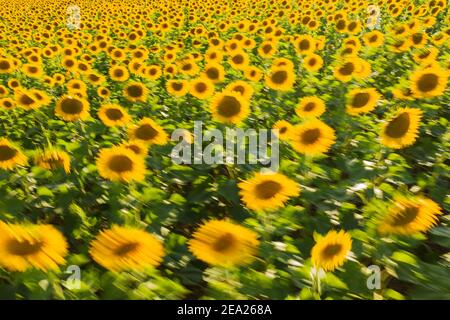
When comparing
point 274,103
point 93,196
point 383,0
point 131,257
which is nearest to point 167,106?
point 274,103

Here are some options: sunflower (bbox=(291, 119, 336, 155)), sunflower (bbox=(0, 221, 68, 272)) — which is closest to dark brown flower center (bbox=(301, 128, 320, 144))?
sunflower (bbox=(291, 119, 336, 155))

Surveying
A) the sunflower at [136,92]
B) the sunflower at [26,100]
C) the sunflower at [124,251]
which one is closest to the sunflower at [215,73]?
the sunflower at [136,92]

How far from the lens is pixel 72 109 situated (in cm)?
399

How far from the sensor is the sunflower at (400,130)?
302 cm

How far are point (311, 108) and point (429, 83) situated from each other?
3.41 ft

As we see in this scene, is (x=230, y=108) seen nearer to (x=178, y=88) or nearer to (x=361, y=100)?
(x=361, y=100)

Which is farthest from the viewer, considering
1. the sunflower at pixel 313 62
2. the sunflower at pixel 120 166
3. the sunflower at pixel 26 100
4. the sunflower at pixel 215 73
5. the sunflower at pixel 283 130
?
the sunflower at pixel 313 62

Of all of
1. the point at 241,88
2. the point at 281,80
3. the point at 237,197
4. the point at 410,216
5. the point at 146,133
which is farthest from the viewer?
the point at 281,80

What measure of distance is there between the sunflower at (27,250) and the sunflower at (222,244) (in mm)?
611

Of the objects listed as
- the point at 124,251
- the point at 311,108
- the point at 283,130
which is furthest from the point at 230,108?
the point at 124,251

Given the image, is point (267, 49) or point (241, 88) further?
point (267, 49)

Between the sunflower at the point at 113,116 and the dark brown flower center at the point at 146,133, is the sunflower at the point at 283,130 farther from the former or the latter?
the sunflower at the point at 113,116

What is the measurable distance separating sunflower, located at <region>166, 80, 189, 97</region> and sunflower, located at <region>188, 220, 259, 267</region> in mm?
2951

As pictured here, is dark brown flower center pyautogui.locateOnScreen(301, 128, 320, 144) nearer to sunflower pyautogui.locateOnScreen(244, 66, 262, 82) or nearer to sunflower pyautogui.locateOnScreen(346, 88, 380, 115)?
sunflower pyautogui.locateOnScreen(346, 88, 380, 115)
